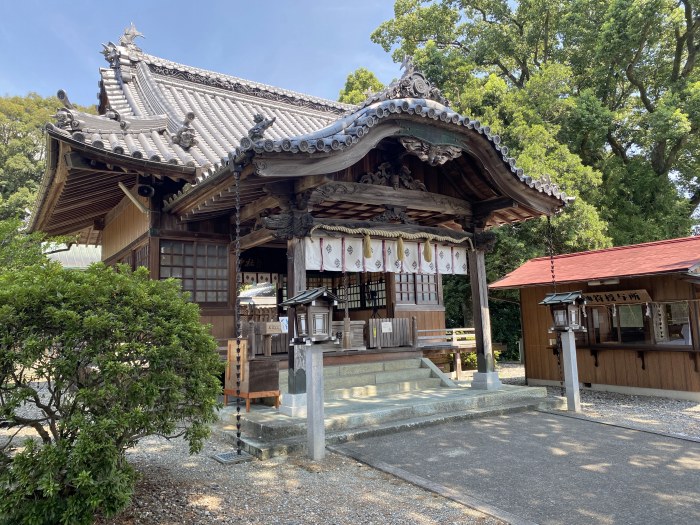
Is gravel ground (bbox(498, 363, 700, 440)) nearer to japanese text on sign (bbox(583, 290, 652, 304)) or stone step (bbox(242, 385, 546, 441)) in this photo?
stone step (bbox(242, 385, 546, 441))

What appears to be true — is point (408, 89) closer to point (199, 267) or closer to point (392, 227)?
point (392, 227)

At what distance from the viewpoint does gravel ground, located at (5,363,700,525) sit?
445cm

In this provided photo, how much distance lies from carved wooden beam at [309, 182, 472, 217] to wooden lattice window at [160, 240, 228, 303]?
3.77m

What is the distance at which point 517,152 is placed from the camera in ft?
58.9

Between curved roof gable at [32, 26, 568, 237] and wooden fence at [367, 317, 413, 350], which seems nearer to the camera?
curved roof gable at [32, 26, 568, 237]

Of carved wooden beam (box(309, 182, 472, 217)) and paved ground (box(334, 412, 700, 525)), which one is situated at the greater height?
carved wooden beam (box(309, 182, 472, 217))

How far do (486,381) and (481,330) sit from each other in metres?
1.10

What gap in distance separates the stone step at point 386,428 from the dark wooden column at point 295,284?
1118 mm

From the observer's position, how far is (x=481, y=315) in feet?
35.0

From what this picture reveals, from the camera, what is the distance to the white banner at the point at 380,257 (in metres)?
8.93

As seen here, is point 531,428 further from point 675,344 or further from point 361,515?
point 675,344

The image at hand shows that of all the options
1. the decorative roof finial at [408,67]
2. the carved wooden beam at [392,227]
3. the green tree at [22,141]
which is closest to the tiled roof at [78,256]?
the green tree at [22,141]

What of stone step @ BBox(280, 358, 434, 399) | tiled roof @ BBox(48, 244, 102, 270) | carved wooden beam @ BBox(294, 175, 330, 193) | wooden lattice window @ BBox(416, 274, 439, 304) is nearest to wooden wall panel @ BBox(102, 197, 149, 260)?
carved wooden beam @ BBox(294, 175, 330, 193)

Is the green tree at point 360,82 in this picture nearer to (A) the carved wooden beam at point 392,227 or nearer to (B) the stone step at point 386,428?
(A) the carved wooden beam at point 392,227
